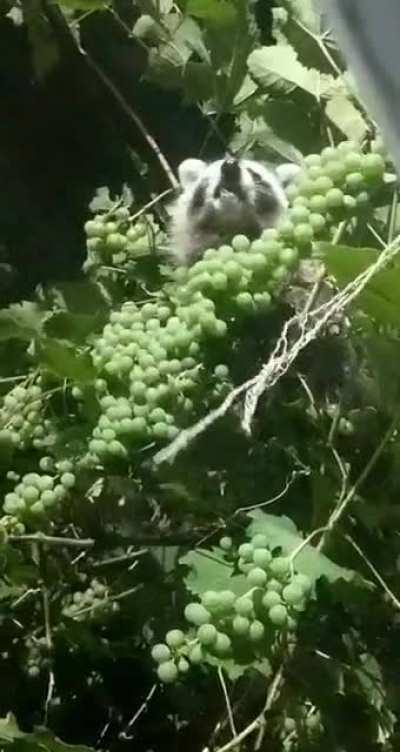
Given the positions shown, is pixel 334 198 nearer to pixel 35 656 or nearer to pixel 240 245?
pixel 240 245

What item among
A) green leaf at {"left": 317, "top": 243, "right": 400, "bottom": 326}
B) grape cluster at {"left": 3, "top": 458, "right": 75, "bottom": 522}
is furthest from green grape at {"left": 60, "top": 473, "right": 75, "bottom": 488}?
green leaf at {"left": 317, "top": 243, "right": 400, "bottom": 326}

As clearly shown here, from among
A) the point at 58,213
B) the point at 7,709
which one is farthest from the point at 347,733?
the point at 58,213

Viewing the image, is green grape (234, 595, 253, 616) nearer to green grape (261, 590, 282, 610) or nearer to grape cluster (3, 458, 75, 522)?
green grape (261, 590, 282, 610)

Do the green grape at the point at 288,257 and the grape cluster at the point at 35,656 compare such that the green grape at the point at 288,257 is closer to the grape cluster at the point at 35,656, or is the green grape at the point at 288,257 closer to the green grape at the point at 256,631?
the green grape at the point at 256,631

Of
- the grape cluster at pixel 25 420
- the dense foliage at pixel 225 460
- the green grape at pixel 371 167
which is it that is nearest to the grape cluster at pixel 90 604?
the dense foliage at pixel 225 460

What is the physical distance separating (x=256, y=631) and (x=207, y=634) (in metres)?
0.02

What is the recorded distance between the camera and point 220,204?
90 centimetres

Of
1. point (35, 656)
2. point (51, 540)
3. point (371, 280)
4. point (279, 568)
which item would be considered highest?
point (371, 280)

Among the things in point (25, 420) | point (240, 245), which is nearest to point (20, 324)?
point (25, 420)

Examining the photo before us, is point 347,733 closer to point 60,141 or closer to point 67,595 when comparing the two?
point 67,595

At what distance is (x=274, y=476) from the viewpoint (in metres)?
0.72

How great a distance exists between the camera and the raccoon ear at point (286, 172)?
2.68 feet

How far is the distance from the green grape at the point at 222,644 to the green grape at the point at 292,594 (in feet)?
0.11

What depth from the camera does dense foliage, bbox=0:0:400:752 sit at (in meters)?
0.65
